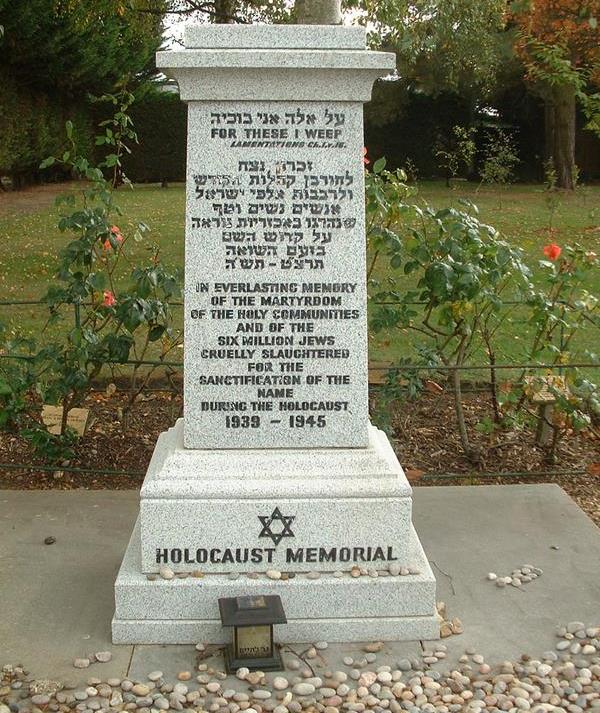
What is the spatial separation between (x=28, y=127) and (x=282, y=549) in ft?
72.1

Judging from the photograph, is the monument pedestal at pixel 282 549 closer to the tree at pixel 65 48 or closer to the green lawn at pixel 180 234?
the green lawn at pixel 180 234

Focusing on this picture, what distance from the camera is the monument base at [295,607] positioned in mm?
3477

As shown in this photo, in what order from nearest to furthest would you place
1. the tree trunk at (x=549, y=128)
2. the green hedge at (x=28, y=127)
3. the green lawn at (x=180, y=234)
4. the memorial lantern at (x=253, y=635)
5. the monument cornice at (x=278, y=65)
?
the memorial lantern at (x=253, y=635) < the monument cornice at (x=278, y=65) < the green lawn at (x=180, y=234) < the green hedge at (x=28, y=127) < the tree trunk at (x=549, y=128)

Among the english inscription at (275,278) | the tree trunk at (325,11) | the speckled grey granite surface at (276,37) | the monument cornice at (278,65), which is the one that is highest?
the tree trunk at (325,11)

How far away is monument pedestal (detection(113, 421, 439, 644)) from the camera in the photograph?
3.50m

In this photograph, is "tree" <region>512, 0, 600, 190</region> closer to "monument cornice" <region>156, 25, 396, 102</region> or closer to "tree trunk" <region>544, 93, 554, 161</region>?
"tree trunk" <region>544, 93, 554, 161</region>

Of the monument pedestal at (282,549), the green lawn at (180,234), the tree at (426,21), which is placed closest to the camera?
the monument pedestal at (282,549)

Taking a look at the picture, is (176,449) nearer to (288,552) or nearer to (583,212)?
(288,552)

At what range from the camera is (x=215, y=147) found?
11.6 feet

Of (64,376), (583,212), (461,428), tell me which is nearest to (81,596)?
(64,376)

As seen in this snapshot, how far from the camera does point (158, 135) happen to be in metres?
30.1

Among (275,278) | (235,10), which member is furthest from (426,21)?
(275,278)

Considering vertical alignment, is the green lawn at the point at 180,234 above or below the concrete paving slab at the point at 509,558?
above

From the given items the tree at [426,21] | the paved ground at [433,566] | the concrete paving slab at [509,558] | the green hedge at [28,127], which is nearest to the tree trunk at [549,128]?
the tree at [426,21]
